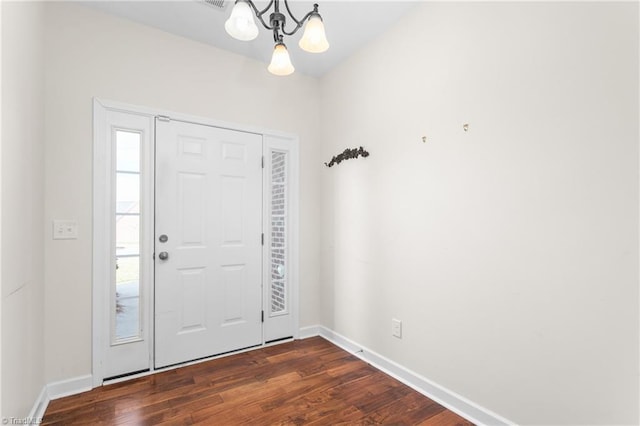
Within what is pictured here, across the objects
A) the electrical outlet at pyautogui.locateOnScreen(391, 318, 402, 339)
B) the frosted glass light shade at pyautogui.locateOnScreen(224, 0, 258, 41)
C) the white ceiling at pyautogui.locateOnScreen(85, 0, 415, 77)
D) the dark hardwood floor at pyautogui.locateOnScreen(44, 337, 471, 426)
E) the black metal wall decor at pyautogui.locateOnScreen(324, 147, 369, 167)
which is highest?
the white ceiling at pyautogui.locateOnScreen(85, 0, 415, 77)

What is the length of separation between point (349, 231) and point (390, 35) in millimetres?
1672

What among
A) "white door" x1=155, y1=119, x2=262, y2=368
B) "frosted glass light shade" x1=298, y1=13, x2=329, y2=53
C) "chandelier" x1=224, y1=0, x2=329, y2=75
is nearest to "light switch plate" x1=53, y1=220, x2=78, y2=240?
"white door" x1=155, y1=119, x2=262, y2=368

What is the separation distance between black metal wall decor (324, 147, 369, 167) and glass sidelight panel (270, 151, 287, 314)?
0.49m

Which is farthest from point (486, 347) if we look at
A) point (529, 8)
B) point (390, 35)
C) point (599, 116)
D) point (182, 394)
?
point (390, 35)

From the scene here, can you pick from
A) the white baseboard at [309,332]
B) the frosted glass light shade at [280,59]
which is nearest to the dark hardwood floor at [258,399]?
the white baseboard at [309,332]

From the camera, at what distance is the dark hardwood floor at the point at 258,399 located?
6.00 ft

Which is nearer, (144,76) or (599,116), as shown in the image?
(599,116)

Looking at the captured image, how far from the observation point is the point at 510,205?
1.66 meters

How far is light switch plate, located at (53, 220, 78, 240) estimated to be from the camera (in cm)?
208

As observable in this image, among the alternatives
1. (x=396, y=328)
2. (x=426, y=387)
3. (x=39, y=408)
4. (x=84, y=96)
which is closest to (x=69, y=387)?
(x=39, y=408)

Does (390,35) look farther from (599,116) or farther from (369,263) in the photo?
(369,263)

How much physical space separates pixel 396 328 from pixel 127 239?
219 centimetres

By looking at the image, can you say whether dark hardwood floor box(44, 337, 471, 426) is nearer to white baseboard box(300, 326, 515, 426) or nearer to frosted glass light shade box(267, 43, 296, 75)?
white baseboard box(300, 326, 515, 426)

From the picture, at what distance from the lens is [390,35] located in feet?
7.98
